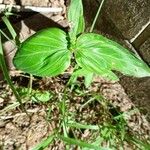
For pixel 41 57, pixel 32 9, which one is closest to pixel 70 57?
pixel 41 57

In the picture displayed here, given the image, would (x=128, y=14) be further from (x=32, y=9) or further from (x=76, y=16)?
(x=32, y=9)

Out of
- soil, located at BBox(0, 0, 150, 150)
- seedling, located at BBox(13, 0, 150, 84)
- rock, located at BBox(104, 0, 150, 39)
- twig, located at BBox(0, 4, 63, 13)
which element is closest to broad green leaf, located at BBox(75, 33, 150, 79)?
seedling, located at BBox(13, 0, 150, 84)

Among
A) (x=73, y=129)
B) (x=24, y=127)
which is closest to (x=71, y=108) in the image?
(x=73, y=129)

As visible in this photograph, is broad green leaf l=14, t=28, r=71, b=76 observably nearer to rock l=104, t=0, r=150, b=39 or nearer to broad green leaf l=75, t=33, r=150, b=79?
broad green leaf l=75, t=33, r=150, b=79

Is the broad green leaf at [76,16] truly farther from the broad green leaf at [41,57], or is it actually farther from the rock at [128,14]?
the rock at [128,14]

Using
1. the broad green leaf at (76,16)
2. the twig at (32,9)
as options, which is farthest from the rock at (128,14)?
the twig at (32,9)

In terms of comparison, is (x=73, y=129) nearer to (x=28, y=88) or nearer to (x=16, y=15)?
(x=28, y=88)
